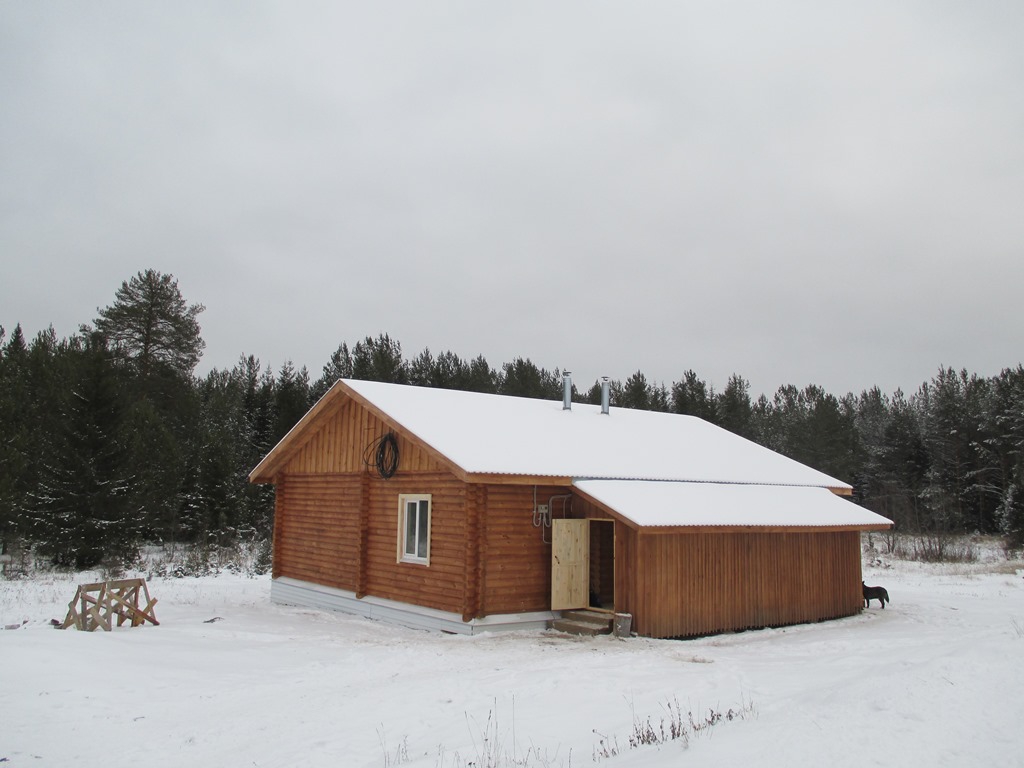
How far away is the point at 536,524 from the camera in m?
14.8

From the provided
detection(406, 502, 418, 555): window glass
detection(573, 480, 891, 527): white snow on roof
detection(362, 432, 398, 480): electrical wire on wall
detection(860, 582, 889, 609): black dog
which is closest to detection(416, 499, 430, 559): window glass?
detection(406, 502, 418, 555): window glass

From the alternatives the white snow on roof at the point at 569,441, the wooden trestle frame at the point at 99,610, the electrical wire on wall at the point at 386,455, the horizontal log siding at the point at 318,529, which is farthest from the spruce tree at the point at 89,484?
the electrical wire on wall at the point at 386,455

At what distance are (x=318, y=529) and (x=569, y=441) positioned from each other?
21.2 ft

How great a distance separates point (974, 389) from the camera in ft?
191

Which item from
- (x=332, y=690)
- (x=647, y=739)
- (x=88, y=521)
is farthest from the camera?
(x=88, y=521)

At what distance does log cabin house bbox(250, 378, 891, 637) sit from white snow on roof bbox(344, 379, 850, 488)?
0.06 m

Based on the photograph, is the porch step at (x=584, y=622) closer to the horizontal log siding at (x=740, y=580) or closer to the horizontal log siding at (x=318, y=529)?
the horizontal log siding at (x=740, y=580)

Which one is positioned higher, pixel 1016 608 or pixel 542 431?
pixel 542 431

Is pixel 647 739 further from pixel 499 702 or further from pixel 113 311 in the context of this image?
pixel 113 311

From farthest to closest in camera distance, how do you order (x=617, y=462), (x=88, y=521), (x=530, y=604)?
1. (x=88, y=521)
2. (x=617, y=462)
3. (x=530, y=604)

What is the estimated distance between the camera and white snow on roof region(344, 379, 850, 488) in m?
14.8

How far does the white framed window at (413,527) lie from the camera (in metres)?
15.4

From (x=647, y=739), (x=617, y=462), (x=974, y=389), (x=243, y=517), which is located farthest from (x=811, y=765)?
(x=974, y=389)

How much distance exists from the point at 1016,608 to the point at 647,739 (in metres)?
15.8
